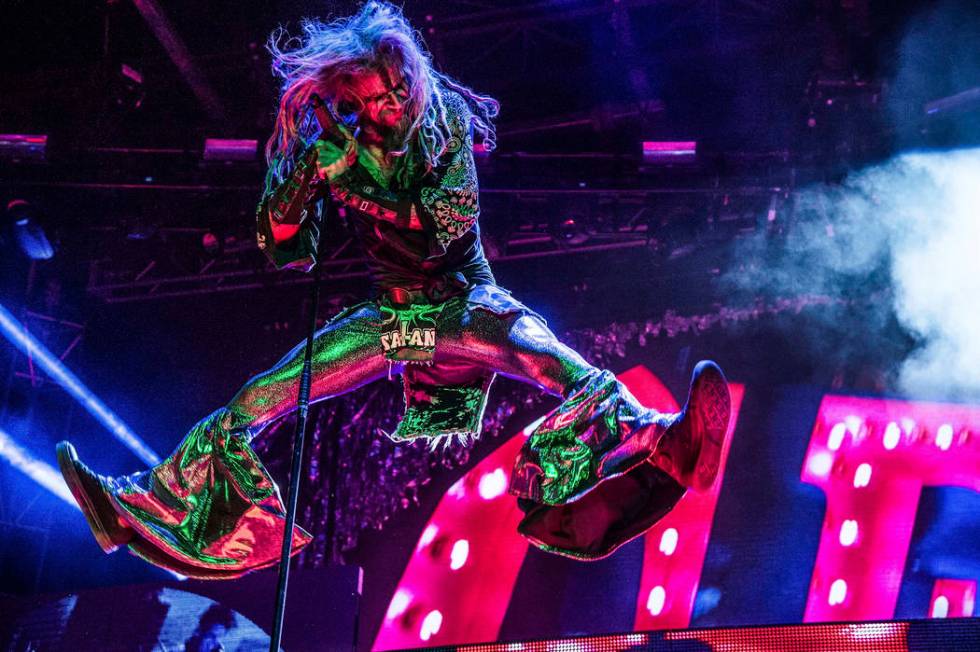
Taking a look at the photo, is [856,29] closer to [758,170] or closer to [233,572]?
[758,170]

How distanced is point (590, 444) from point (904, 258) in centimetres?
455

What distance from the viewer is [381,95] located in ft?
8.39

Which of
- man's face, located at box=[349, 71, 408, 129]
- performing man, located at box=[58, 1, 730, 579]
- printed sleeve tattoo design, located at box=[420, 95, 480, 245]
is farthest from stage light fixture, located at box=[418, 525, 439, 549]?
man's face, located at box=[349, 71, 408, 129]

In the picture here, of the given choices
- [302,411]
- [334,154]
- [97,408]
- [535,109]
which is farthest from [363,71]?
[97,408]

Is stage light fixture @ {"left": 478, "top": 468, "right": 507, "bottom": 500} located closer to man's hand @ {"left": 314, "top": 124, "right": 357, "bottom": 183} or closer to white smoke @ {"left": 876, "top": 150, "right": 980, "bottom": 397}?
white smoke @ {"left": 876, "top": 150, "right": 980, "bottom": 397}

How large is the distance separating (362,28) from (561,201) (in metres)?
3.17

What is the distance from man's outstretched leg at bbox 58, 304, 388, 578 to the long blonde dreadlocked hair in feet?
1.74

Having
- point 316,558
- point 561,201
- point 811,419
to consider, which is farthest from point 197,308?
point 811,419

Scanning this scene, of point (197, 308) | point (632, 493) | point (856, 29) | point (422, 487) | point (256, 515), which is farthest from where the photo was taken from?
point (197, 308)

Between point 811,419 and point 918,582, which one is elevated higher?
point 811,419

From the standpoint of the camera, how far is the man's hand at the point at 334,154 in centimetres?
245

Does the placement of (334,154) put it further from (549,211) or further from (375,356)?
(549,211)

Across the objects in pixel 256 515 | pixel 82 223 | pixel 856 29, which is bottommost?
pixel 256 515

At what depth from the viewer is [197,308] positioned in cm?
639
